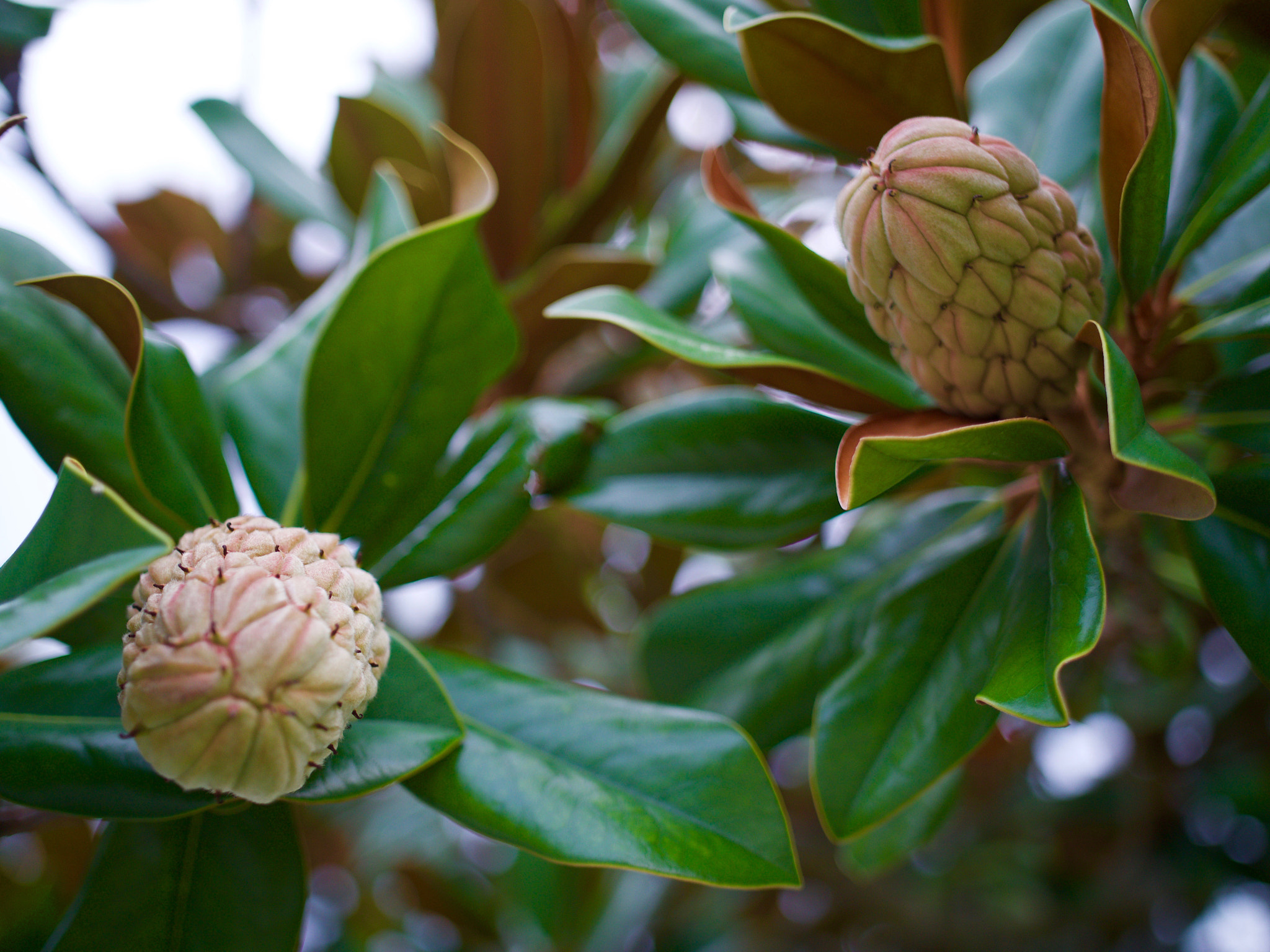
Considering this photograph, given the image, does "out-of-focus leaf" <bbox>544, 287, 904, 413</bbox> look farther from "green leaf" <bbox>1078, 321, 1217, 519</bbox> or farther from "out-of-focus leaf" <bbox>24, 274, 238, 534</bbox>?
"out-of-focus leaf" <bbox>24, 274, 238, 534</bbox>

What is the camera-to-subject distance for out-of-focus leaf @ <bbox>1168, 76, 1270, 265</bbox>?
724 millimetres

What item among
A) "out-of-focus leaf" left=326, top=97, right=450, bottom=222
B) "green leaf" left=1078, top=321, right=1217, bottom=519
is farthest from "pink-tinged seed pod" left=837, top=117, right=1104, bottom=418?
"out-of-focus leaf" left=326, top=97, right=450, bottom=222

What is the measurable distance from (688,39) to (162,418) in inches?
25.1

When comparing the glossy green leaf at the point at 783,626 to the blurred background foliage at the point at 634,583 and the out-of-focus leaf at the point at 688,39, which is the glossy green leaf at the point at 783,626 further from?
the out-of-focus leaf at the point at 688,39

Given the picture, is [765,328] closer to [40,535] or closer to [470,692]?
[470,692]

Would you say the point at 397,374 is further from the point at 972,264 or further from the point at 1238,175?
the point at 1238,175

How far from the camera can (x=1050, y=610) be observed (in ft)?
2.05

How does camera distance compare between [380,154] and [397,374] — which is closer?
[397,374]

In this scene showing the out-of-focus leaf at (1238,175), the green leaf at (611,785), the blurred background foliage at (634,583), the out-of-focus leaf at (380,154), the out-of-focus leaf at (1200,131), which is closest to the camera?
the green leaf at (611,785)

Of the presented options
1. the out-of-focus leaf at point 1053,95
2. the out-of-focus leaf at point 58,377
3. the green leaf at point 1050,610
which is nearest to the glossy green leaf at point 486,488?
the out-of-focus leaf at point 58,377

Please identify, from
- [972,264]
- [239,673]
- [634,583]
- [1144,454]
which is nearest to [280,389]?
[239,673]

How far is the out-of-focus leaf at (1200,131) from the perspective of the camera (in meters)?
0.83

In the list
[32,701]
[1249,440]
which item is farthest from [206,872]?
[1249,440]

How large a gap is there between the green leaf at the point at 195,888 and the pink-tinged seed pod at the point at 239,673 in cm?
22
